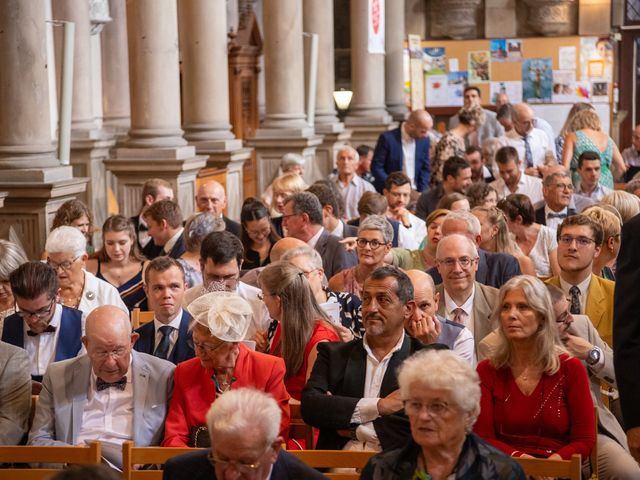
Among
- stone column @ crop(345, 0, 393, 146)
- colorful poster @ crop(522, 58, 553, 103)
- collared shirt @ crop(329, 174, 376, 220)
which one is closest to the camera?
collared shirt @ crop(329, 174, 376, 220)

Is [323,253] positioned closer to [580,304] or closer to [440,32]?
[580,304]

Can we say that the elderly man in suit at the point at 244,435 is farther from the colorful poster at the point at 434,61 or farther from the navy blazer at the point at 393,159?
the colorful poster at the point at 434,61

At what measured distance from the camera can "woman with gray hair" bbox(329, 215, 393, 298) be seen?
7.29m

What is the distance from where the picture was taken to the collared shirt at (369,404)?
16.4ft

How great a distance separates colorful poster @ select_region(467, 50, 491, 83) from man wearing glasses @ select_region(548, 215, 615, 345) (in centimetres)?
1746

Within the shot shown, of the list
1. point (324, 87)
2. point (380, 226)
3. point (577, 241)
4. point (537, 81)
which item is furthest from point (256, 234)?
point (537, 81)

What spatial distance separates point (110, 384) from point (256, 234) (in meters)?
3.42

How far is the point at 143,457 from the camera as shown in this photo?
4.62m

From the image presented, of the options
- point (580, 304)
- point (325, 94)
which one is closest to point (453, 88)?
point (325, 94)

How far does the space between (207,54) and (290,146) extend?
2.69 metres

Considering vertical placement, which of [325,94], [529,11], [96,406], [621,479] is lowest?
[621,479]

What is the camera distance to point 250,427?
154 inches

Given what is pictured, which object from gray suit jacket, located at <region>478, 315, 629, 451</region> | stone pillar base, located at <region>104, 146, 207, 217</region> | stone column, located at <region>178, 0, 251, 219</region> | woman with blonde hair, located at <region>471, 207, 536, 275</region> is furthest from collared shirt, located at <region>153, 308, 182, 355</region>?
stone column, located at <region>178, 0, 251, 219</region>

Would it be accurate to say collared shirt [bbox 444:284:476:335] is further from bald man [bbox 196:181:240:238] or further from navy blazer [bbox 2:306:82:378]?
bald man [bbox 196:181:240:238]
